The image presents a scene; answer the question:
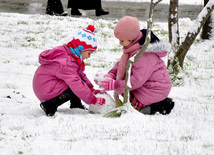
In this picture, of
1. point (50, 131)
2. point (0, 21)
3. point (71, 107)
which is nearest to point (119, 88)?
point (71, 107)

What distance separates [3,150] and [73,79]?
1.34 metres

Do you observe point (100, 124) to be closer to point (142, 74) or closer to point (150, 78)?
point (142, 74)

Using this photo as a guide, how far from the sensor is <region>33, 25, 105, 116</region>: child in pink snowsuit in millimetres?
3738

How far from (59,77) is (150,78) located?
1.10 meters

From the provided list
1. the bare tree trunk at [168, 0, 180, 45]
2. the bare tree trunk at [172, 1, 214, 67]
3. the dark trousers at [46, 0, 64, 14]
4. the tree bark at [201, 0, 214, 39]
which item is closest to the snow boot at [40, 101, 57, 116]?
the bare tree trunk at [172, 1, 214, 67]

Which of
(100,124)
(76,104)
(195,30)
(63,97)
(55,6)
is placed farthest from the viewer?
(55,6)

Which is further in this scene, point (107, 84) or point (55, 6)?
point (55, 6)

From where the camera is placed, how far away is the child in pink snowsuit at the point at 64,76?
3.74 metres

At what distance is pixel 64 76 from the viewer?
371cm

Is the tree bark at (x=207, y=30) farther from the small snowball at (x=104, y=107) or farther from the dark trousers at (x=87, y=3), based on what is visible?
the small snowball at (x=104, y=107)

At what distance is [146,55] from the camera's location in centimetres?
382

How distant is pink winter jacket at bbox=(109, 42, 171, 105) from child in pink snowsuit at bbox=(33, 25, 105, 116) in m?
0.45

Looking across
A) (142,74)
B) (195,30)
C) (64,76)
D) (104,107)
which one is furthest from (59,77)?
(195,30)

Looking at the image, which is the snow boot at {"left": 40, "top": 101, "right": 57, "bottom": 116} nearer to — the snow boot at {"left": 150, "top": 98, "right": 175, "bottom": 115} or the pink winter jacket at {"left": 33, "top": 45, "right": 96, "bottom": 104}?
the pink winter jacket at {"left": 33, "top": 45, "right": 96, "bottom": 104}
